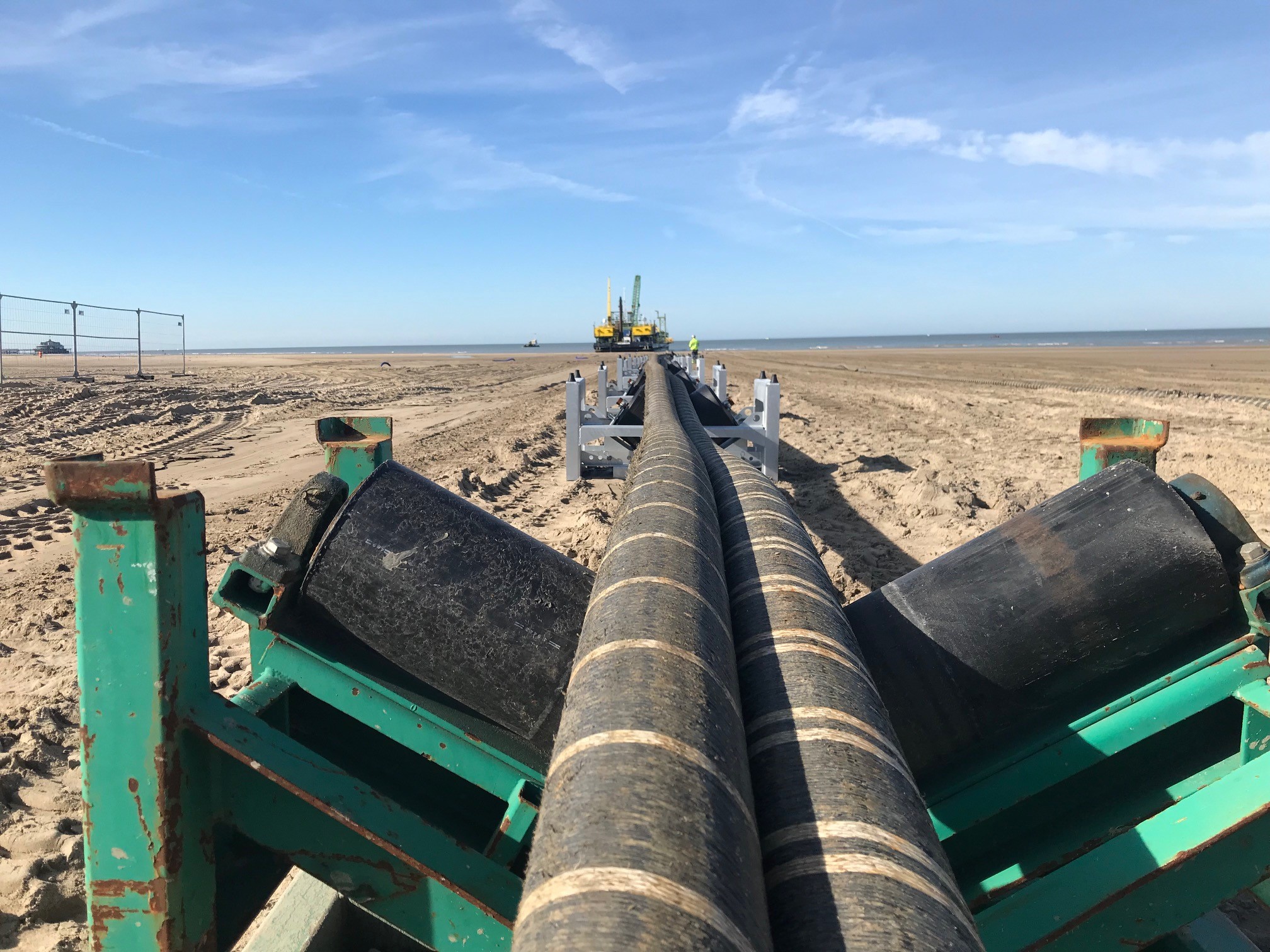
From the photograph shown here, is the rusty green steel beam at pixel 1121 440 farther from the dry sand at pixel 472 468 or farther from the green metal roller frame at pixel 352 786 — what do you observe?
the dry sand at pixel 472 468

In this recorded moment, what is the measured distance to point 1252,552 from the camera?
1.53 meters

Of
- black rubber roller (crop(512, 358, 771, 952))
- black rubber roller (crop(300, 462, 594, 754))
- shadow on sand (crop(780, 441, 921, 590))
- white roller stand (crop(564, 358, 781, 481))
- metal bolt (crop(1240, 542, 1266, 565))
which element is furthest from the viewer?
white roller stand (crop(564, 358, 781, 481))

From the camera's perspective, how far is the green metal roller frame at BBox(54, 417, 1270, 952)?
4.11ft

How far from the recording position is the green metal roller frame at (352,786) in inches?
49.4

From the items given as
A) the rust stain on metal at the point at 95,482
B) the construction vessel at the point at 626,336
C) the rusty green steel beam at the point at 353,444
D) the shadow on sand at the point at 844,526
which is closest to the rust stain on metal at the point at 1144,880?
the rust stain on metal at the point at 95,482

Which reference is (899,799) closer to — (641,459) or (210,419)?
(641,459)

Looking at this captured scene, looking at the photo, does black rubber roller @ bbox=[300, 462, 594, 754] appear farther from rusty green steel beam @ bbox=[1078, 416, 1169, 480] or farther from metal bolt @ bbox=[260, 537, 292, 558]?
rusty green steel beam @ bbox=[1078, 416, 1169, 480]

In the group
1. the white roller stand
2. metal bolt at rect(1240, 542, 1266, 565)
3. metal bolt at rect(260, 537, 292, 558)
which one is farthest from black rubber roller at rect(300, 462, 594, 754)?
the white roller stand

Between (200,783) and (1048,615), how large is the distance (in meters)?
1.63

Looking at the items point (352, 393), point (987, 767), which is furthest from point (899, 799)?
point (352, 393)

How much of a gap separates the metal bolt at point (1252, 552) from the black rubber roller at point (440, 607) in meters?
1.34

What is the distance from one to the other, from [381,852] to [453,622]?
1.47ft

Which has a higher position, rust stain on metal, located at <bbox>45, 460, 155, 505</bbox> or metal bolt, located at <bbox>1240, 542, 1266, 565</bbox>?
rust stain on metal, located at <bbox>45, 460, 155, 505</bbox>

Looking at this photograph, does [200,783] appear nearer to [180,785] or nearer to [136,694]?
[180,785]
